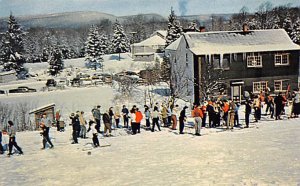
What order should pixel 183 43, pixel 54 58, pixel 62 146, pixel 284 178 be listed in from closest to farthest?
1. pixel 284 178
2. pixel 62 146
3. pixel 183 43
4. pixel 54 58

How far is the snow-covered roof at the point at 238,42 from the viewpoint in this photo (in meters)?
37.9

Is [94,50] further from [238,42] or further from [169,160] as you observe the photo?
[169,160]

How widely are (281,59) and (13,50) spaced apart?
49624mm

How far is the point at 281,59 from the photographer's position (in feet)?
127

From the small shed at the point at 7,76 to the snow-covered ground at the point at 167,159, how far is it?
48136mm

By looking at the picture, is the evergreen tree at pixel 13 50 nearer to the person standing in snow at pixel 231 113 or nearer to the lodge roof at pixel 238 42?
the lodge roof at pixel 238 42

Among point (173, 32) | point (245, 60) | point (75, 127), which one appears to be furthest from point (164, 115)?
point (173, 32)

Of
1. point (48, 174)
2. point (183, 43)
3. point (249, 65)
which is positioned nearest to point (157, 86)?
point (183, 43)

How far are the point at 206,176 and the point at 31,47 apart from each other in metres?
121

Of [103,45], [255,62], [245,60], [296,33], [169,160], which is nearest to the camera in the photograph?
[169,160]

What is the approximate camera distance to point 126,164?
1512 cm

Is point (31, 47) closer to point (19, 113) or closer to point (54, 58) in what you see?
point (54, 58)

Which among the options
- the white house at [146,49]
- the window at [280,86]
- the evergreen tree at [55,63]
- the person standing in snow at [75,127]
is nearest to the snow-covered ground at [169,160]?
the person standing in snow at [75,127]

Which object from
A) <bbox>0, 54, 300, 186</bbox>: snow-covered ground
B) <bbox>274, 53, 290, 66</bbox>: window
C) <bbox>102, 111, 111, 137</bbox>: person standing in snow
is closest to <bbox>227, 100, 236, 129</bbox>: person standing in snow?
<bbox>0, 54, 300, 186</bbox>: snow-covered ground
